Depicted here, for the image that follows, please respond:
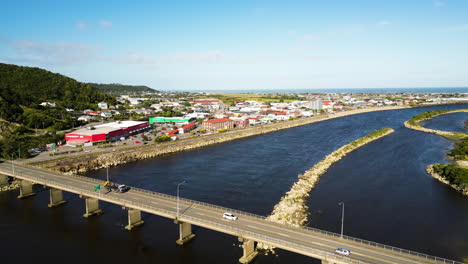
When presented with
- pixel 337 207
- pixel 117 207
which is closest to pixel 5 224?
pixel 117 207

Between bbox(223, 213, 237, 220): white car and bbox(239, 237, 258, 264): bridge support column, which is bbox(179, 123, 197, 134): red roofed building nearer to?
bbox(223, 213, 237, 220): white car

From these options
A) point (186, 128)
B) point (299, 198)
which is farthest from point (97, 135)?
point (299, 198)

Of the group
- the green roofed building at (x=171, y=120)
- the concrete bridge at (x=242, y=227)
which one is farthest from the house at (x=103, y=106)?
the concrete bridge at (x=242, y=227)

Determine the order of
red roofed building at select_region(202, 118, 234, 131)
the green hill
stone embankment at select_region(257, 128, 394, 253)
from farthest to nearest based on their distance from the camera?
the green hill, red roofed building at select_region(202, 118, 234, 131), stone embankment at select_region(257, 128, 394, 253)

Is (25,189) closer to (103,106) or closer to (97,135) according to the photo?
(97,135)

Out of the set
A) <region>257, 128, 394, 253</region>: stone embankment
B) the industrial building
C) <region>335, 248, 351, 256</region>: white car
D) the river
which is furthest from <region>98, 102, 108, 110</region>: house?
<region>335, 248, 351, 256</region>: white car

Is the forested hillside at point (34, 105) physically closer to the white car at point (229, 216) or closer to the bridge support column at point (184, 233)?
the bridge support column at point (184, 233)
